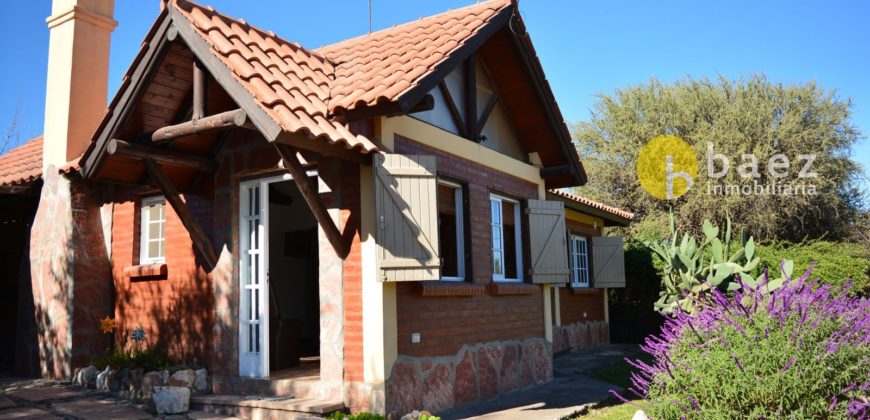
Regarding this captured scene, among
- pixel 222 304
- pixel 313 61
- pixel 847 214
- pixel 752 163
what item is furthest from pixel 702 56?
pixel 222 304

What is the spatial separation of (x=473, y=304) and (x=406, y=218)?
2.07 m

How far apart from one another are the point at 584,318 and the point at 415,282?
918 cm

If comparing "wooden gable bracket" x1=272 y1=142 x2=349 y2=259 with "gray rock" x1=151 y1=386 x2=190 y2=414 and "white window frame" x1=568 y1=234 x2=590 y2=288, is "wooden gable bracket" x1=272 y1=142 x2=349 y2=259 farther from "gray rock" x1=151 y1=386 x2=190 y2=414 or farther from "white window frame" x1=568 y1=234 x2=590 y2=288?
"white window frame" x1=568 y1=234 x2=590 y2=288

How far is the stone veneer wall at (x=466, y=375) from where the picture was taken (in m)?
6.84

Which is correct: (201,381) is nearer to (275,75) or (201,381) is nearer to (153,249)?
(153,249)

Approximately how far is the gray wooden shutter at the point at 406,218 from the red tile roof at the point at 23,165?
565cm

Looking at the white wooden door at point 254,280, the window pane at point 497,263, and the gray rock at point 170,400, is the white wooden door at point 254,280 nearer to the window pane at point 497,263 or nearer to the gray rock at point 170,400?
the gray rock at point 170,400

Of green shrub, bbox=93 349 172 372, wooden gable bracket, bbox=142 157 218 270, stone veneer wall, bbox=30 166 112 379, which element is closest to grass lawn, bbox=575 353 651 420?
wooden gable bracket, bbox=142 157 218 270

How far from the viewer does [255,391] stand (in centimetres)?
720

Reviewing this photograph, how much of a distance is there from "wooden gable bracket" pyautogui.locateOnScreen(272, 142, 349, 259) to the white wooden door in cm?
105

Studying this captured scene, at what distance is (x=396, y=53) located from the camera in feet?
25.8

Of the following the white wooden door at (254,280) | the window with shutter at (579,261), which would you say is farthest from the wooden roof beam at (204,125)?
the window with shutter at (579,261)

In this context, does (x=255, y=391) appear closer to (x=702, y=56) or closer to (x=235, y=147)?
(x=235, y=147)

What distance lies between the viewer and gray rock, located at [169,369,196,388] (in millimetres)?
7375
